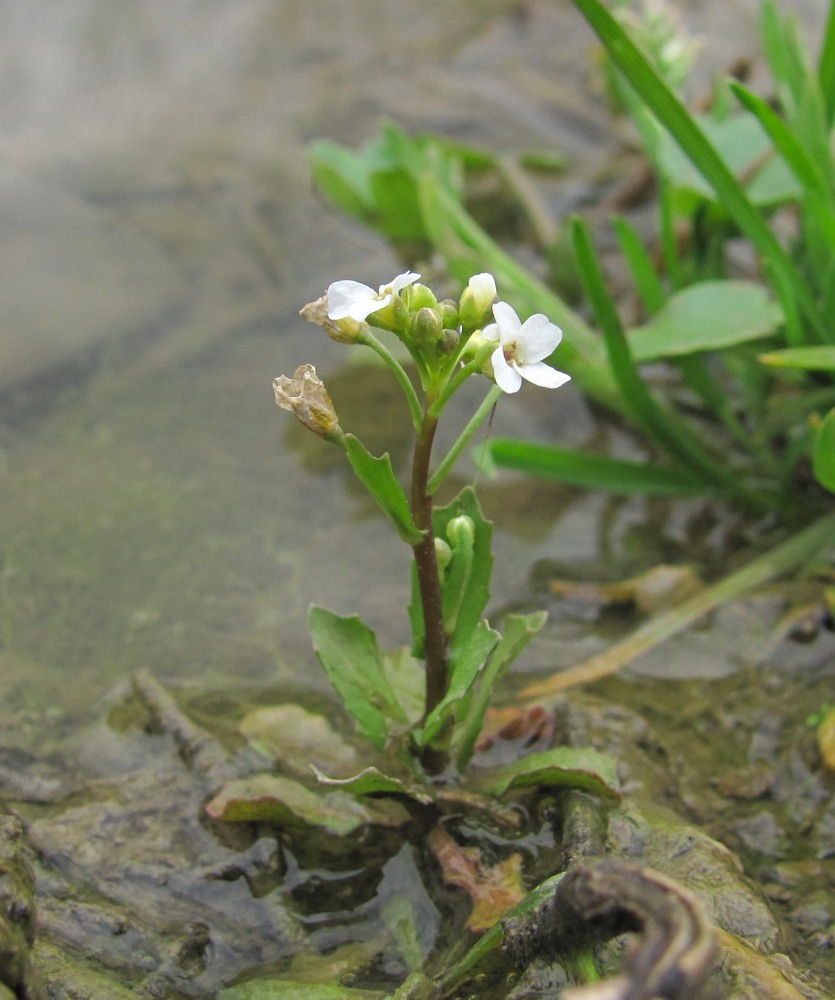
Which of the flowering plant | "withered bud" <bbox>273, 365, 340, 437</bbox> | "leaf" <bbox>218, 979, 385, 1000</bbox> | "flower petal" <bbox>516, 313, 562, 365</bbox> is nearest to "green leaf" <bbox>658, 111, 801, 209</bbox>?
the flowering plant

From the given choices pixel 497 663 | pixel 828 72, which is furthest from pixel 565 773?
pixel 828 72

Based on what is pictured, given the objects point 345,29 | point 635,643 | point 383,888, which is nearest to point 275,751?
point 383,888

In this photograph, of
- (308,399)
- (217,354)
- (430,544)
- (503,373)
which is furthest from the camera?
(217,354)

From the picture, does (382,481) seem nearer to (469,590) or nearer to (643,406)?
(469,590)

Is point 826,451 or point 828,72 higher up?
point 828,72

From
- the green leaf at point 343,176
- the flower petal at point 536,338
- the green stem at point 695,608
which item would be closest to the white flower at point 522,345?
the flower petal at point 536,338

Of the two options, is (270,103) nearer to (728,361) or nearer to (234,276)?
(234,276)
